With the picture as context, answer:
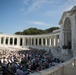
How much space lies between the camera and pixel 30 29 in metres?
96.4

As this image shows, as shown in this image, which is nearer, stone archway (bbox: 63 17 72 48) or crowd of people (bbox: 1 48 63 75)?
crowd of people (bbox: 1 48 63 75)

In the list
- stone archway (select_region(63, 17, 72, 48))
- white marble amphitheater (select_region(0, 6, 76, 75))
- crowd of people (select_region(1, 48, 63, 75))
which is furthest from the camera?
stone archway (select_region(63, 17, 72, 48))

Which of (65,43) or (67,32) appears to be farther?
(65,43)

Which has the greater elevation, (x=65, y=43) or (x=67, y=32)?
(x=67, y=32)

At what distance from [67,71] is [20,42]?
70.5 m

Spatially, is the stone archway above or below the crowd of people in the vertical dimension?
above

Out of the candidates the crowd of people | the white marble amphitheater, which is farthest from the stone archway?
the crowd of people

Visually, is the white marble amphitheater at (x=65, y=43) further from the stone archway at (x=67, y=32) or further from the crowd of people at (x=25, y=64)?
the crowd of people at (x=25, y=64)

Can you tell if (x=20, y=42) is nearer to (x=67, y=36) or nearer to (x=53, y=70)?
(x=67, y=36)

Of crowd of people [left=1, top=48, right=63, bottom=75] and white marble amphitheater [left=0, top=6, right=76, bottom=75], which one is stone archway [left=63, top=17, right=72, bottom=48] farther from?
crowd of people [left=1, top=48, right=63, bottom=75]

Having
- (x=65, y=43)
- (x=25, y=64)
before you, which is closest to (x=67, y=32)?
(x=65, y=43)

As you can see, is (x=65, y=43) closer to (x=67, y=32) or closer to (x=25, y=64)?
(x=67, y=32)

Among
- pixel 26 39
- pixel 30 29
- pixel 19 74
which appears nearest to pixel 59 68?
pixel 19 74

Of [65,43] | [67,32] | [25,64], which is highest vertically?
[67,32]
